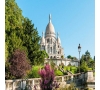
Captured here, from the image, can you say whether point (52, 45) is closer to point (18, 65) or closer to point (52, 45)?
point (52, 45)

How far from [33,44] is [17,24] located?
5.20 ft

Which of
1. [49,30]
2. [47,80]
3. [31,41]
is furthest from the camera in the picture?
[49,30]

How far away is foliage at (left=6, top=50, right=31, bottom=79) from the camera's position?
19.2 feet

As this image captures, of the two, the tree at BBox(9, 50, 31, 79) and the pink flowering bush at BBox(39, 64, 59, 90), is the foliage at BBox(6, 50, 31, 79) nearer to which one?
the tree at BBox(9, 50, 31, 79)

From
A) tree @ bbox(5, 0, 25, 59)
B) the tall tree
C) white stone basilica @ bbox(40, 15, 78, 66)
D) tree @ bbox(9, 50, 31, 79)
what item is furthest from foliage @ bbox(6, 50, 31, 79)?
white stone basilica @ bbox(40, 15, 78, 66)

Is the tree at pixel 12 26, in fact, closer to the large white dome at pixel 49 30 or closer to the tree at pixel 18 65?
the tree at pixel 18 65

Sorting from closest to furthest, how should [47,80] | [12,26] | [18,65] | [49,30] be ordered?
[47,80] → [18,65] → [12,26] → [49,30]

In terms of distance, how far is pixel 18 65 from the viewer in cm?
597

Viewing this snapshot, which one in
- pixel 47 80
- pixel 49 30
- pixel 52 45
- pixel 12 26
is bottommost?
pixel 47 80

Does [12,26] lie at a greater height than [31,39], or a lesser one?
greater

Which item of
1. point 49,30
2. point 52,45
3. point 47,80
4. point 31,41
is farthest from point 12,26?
point 52,45

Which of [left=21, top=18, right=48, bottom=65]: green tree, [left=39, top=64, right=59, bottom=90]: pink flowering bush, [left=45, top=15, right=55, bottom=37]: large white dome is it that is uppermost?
[left=45, top=15, right=55, bottom=37]: large white dome
